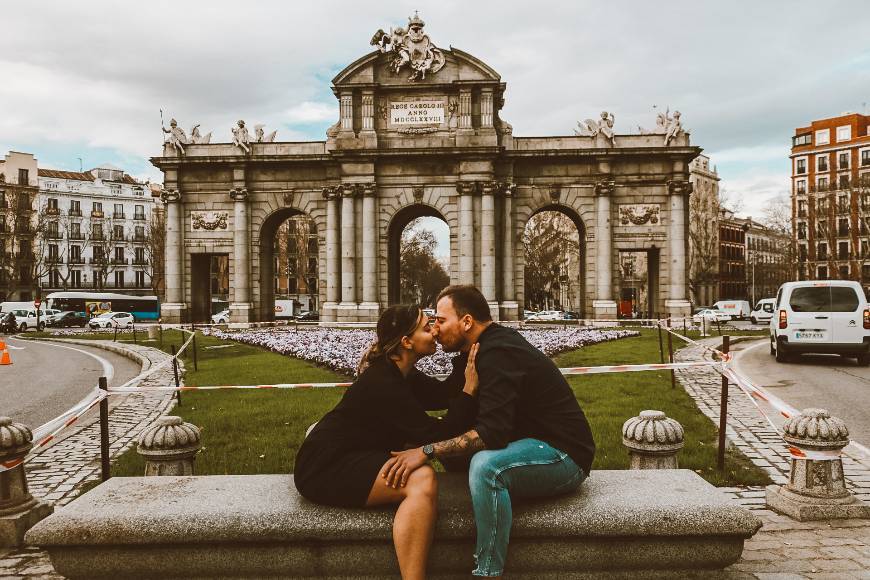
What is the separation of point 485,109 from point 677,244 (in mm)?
12372

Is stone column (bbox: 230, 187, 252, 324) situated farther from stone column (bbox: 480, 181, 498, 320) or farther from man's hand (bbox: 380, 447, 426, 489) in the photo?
man's hand (bbox: 380, 447, 426, 489)

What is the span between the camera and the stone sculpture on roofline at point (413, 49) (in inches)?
1435

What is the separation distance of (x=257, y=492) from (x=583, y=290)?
34.8 metres

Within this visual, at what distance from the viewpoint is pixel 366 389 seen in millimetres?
4855

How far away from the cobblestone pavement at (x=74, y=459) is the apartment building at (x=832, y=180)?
72173 mm

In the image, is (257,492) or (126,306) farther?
(126,306)

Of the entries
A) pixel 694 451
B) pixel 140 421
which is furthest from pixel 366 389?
pixel 140 421

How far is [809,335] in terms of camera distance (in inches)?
754

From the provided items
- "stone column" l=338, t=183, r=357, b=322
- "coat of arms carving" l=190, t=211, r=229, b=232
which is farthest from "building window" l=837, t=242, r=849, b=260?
"coat of arms carving" l=190, t=211, r=229, b=232

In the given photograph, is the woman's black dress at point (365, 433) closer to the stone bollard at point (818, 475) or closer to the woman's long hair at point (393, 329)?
the woman's long hair at point (393, 329)

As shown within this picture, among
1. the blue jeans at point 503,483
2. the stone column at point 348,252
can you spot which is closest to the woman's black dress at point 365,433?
the blue jeans at point 503,483

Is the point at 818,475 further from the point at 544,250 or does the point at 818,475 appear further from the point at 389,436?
the point at 544,250

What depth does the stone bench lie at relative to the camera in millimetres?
4664

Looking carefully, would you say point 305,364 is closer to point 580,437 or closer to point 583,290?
point 580,437
